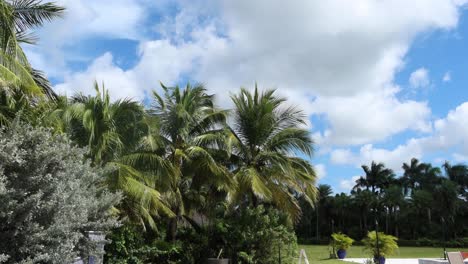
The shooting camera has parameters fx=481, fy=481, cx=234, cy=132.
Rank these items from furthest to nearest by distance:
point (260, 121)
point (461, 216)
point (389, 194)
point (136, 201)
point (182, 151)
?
point (389, 194) < point (461, 216) < point (260, 121) < point (182, 151) < point (136, 201)

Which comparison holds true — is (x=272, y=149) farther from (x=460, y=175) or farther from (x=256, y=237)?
(x=460, y=175)

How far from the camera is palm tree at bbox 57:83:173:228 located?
12234 millimetres

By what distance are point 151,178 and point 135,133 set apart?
139 cm

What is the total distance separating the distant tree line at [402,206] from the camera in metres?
54.0

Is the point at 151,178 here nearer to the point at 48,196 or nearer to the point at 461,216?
the point at 48,196

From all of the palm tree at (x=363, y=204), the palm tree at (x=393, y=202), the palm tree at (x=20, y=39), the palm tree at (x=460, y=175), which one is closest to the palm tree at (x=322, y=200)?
the palm tree at (x=363, y=204)

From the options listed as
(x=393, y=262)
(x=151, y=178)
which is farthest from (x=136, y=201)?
(x=393, y=262)

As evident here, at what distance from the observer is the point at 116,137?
12.7 m

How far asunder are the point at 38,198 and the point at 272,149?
1141cm

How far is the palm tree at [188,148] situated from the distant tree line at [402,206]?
1205 inches

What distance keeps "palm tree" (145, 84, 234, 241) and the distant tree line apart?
3060 centimetres

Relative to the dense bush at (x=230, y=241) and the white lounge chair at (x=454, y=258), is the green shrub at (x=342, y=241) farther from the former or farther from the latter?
the white lounge chair at (x=454, y=258)

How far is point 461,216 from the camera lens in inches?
2180

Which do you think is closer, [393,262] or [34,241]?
[34,241]
